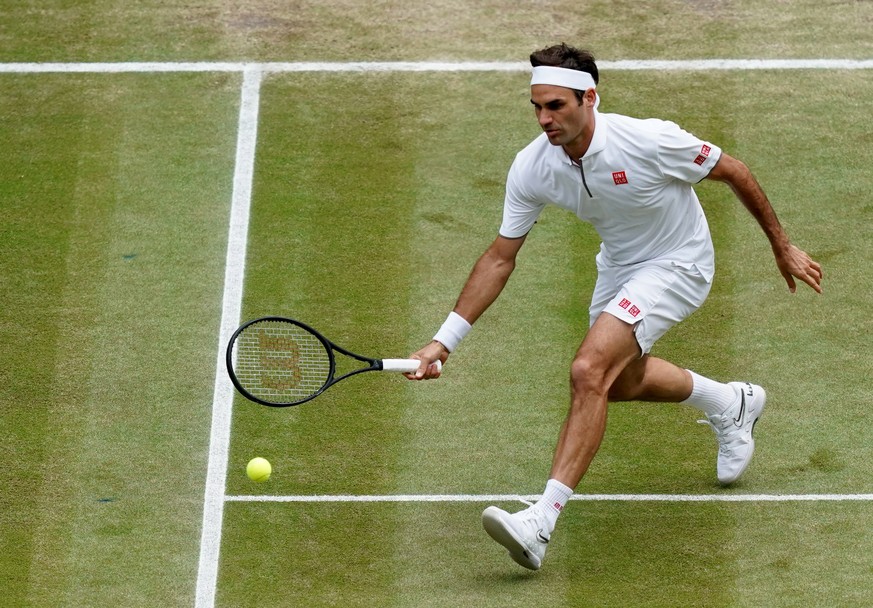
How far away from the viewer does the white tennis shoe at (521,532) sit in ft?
24.5

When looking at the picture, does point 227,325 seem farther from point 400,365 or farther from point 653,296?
point 653,296

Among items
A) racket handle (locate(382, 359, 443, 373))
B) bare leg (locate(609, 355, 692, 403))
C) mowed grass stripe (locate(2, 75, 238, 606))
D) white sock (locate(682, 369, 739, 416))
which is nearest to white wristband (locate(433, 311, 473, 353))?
racket handle (locate(382, 359, 443, 373))

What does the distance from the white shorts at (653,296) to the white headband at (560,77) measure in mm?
983

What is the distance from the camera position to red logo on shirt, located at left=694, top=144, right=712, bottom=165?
7.87m

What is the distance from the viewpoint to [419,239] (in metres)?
10.4

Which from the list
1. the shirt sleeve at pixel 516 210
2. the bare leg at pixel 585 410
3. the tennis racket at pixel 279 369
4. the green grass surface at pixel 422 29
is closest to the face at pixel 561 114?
the shirt sleeve at pixel 516 210

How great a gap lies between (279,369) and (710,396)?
2.23 metres

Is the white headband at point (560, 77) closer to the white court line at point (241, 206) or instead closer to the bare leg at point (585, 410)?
the bare leg at point (585, 410)

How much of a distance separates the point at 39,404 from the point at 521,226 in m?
3.03

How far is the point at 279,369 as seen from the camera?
827 centimetres

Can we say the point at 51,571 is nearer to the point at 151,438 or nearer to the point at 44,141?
the point at 151,438

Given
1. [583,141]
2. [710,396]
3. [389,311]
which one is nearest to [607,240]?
[583,141]

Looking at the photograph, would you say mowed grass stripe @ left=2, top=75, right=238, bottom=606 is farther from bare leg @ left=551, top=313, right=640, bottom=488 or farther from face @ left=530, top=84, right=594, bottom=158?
face @ left=530, top=84, right=594, bottom=158

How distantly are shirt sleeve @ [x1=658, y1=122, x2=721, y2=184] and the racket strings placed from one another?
6.30 ft
